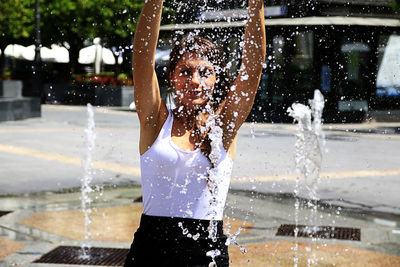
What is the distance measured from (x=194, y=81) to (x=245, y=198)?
6.23m

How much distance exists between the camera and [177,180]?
2.27 meters

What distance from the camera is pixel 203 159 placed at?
90.5 inches

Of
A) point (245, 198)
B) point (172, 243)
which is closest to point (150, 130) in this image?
point (172, 243)

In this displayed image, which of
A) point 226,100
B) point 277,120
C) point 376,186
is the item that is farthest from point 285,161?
point 277,120

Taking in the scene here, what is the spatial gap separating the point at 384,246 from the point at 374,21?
18.7 m

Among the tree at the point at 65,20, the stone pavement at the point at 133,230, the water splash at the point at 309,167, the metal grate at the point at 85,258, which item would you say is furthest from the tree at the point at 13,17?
the metal grate at the point at 85,258

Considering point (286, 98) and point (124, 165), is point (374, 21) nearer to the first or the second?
point (286, 98)

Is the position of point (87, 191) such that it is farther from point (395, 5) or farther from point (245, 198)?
point (395, 5)

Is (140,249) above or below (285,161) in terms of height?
above

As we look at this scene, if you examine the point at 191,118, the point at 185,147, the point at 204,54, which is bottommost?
the point at 185,147

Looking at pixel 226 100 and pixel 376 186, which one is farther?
pixel 376 186

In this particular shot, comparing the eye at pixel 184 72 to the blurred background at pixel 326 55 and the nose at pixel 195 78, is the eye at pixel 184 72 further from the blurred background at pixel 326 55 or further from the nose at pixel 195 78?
the blurred background at pixel 326 55

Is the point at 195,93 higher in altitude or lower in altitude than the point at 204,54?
lower

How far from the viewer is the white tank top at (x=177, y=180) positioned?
2.28 m
